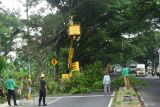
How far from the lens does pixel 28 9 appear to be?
52188 millimetres

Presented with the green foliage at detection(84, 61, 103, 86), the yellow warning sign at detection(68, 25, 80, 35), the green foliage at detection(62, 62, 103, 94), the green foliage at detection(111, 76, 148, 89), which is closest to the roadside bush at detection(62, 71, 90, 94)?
the green foliage at detection(62, 62, 103, 94)

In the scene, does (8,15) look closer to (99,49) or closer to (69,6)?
(69,6)

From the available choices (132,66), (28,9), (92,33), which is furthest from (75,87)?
(132,66)

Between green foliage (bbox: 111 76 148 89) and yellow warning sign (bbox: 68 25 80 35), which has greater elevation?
yellow warning sign (bbox: 68 25 80 35)

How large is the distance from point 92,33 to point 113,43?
3782 millimetres

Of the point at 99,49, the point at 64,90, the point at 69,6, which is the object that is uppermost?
the point at 69,6

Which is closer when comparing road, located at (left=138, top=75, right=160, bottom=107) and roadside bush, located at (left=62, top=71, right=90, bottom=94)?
road, located at (left=138, top=75, right=160, bottom=107)

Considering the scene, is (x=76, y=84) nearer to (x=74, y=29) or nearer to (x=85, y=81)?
(x=85, y=81)

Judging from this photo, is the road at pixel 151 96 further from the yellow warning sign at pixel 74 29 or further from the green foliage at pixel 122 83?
the yellow warning sign at pixel 74 29

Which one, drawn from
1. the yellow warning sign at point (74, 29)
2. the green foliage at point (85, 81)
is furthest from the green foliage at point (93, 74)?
the yellow warning sign at point (74, 29)

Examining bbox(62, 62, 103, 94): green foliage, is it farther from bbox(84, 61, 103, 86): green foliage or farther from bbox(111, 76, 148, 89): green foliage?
bbox(111, 76, 148, 89): green foliage

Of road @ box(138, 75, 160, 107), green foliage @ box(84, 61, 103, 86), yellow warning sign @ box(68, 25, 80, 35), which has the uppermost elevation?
yellow warning sign @ box(68, 25, 80, 35)

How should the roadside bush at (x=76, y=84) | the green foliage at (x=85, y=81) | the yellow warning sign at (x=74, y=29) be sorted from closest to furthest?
the roadside bush at (x=76, y=84)
the green foliage at (x=85, y=81)
the yellow warning sign at (x=74, y=29)

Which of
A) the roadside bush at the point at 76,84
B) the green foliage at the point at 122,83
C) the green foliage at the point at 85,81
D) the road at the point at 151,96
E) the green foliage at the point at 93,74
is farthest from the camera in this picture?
the green foliage at the point at 93,74
